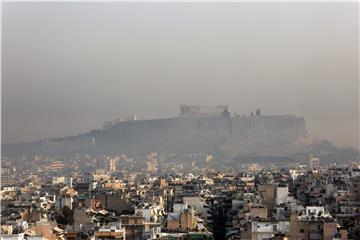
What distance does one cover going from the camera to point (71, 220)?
18.3m

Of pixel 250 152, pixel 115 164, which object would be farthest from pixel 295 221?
pixel 250 152

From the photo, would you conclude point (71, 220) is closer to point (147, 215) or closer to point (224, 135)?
point (147, 215)

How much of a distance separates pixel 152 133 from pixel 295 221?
40952 millimetres

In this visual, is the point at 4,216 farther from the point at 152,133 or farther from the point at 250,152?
the point at 250,152

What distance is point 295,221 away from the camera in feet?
47.5

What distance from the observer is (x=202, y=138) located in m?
62.5

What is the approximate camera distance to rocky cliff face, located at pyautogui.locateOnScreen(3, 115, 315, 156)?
167 ft

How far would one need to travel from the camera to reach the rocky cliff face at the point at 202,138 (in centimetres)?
5091

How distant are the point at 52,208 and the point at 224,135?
40.9 m

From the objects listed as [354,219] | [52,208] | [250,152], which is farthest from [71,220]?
[250,152]

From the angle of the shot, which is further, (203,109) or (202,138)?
(202,138)

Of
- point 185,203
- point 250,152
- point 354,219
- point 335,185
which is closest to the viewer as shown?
point 354,219

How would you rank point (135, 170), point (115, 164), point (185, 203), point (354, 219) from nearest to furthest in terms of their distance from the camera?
point (354, 219) → point (185, 203) → point (135, 170) → point (115, 164)

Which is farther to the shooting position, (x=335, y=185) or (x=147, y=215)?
(x=335, y=185)
